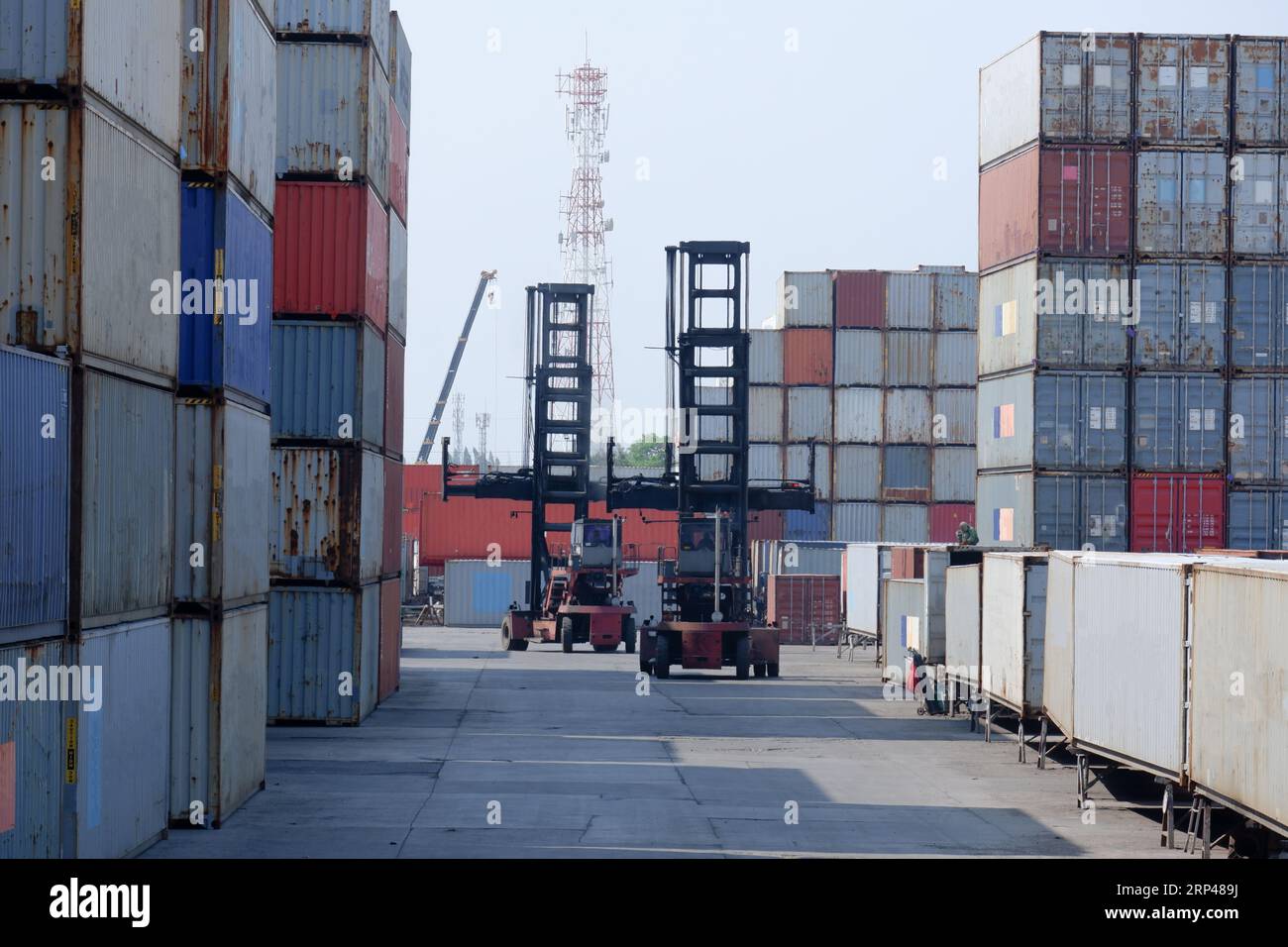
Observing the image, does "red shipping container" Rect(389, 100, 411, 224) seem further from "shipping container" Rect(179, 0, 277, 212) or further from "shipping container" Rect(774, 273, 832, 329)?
"shipping container" Rect(774, 273, 832, 329)

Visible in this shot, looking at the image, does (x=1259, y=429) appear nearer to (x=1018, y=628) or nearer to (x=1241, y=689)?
(x=1018, y=628)

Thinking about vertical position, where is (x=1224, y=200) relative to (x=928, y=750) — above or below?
above

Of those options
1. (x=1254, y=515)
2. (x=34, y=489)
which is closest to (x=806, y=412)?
(x=1254, y=515)

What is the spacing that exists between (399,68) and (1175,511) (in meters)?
21.0

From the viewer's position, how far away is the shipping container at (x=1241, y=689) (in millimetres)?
15852

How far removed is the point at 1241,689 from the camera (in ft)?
55.3

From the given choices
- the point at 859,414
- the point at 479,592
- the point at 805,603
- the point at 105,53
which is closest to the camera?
the point at 105,53

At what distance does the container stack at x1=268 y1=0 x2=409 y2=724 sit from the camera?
101ft

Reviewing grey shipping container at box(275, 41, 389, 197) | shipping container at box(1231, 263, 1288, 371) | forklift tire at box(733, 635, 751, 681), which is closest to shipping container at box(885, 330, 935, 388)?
forklift tire at box(733, 635, 751, 681)

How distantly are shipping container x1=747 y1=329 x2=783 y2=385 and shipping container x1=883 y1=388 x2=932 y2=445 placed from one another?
185 inches

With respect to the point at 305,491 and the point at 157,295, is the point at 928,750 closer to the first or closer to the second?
the point at 305,491

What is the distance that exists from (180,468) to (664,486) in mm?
31513

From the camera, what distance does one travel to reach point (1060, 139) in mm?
41094
